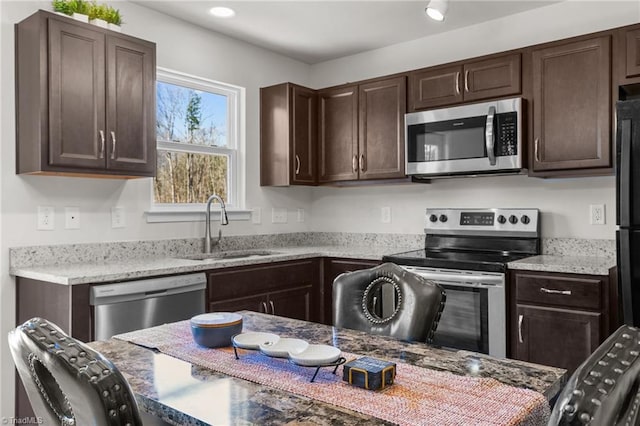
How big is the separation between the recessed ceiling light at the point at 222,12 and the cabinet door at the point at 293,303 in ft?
6.30

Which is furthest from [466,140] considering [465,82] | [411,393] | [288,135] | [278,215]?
[411,393]

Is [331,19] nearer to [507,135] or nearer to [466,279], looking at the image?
[507,135]

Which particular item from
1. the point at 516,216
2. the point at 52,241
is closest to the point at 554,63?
the point at 516,216

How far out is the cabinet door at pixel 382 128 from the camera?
12.2 ft

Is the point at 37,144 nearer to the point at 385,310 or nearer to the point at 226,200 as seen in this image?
the point at 226,200

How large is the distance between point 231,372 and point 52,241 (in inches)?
84.2

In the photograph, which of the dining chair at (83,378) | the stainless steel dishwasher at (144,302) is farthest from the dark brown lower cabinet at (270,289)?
the dining chair at (83,378)

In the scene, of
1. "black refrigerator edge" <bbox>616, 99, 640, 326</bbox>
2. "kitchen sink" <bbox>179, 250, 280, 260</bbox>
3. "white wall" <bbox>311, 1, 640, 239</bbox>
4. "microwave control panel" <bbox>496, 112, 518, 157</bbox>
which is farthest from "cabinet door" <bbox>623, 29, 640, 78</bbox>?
"kitchen sink" <bbox>179, 250, 280, 260</bbox>

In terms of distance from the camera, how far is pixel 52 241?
285cm

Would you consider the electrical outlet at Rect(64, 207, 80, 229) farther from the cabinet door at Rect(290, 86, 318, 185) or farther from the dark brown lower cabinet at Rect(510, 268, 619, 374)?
the dark brown lower cabinet at Rect(510, 268, 619, 374)

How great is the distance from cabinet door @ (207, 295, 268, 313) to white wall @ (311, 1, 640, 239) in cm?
137

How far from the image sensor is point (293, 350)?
124 centimetres

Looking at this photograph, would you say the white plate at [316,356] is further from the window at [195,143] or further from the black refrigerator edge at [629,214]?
the window at [195,143]

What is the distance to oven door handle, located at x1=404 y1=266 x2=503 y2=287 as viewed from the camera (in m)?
2.89
